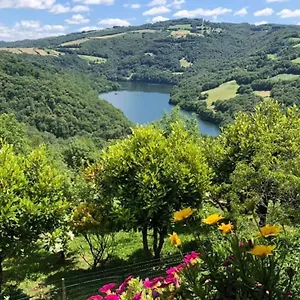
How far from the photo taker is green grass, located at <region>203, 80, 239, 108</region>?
108363mm

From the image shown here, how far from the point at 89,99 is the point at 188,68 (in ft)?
345

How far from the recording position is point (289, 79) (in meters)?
112

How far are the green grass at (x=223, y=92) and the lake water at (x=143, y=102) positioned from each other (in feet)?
33.4

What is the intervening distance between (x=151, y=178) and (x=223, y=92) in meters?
109

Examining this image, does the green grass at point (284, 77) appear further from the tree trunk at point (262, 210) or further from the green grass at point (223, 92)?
the tree trunk at point (262, 210)

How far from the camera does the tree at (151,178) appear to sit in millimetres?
9078

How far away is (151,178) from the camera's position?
9.00 m

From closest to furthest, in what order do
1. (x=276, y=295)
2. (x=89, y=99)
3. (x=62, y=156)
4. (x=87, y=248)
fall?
(x=276, y=295) < (x=87, y=248) < (x=62, y=156) < (x=89, y=99)

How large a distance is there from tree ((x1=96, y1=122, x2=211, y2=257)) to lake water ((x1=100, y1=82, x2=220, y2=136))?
69.8 metres

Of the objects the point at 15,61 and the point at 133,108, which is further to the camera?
the point at 133,108

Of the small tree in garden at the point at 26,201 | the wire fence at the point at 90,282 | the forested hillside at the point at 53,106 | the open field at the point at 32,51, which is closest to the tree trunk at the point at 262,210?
the wire fence at the point at 90,282

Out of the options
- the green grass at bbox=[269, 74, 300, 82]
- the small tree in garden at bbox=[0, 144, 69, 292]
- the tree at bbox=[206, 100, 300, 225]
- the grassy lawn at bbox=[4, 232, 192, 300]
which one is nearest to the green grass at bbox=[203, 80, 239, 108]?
the green grass at bbox=[269, 74, 300, 82]

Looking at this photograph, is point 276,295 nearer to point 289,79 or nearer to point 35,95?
point 35,95

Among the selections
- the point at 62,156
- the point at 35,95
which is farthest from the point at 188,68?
the point at 62,156
